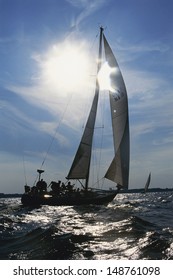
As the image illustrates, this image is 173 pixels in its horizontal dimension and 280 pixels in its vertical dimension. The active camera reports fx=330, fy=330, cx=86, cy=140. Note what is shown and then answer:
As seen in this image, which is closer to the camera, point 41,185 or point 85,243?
point 85,243

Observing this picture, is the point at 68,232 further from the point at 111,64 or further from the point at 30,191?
the point at 111,64

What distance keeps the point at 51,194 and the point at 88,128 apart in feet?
28.5

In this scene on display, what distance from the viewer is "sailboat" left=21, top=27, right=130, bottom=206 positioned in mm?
34438

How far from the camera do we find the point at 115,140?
114 feet

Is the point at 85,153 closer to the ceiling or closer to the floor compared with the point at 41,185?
closer to the ceiling

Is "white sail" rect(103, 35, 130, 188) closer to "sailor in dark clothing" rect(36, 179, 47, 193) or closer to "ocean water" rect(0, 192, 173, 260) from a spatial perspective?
"sailor in dark clothing" rect(36, 179, 47, 193)

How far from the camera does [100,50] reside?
41.2 m

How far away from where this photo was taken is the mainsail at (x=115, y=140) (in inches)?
1358

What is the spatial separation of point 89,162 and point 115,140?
190 inches

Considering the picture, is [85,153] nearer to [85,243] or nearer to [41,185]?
[41,185]

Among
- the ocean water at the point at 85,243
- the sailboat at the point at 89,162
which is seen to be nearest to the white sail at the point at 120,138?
the sailboat at the point at 89,162

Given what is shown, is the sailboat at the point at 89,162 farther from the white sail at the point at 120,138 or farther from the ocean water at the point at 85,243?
the ocean water at the point at 85,243

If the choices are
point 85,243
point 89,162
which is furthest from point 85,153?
point 85,243

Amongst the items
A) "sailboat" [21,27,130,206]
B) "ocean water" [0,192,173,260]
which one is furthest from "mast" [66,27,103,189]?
"ocean water" [0,192,173,260]
